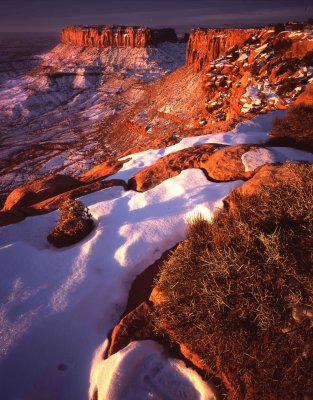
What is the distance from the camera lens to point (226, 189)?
5.26 m

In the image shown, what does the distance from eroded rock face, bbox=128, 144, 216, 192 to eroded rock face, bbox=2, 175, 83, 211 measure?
262 cm

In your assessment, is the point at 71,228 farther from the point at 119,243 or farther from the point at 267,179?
the point at 267,179

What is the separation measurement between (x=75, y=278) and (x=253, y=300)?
2781 mm

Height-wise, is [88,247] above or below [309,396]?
below

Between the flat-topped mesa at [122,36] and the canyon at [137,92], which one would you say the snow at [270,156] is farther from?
the flat-topped mesa at [122,36]

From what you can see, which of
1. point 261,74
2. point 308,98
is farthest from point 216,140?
point 261,74

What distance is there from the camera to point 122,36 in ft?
272

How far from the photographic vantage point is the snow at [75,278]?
9.99 ft

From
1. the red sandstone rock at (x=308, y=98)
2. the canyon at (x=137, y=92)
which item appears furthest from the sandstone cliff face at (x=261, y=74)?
the red sandstone rock at (x=308, y=98)

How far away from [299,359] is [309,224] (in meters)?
1.36

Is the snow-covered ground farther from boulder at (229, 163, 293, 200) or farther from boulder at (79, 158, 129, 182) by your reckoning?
boulder at (79, 158, 129, 182)

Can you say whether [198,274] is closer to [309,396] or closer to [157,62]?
[309,396]

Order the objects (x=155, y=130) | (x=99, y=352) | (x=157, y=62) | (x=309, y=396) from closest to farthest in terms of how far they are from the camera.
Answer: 1. (x=309, y=396)
2. (x=99, y=352)
3. (x=155, y=130)
4. (x=157, y=62)

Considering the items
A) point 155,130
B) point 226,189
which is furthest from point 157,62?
point 226,189
